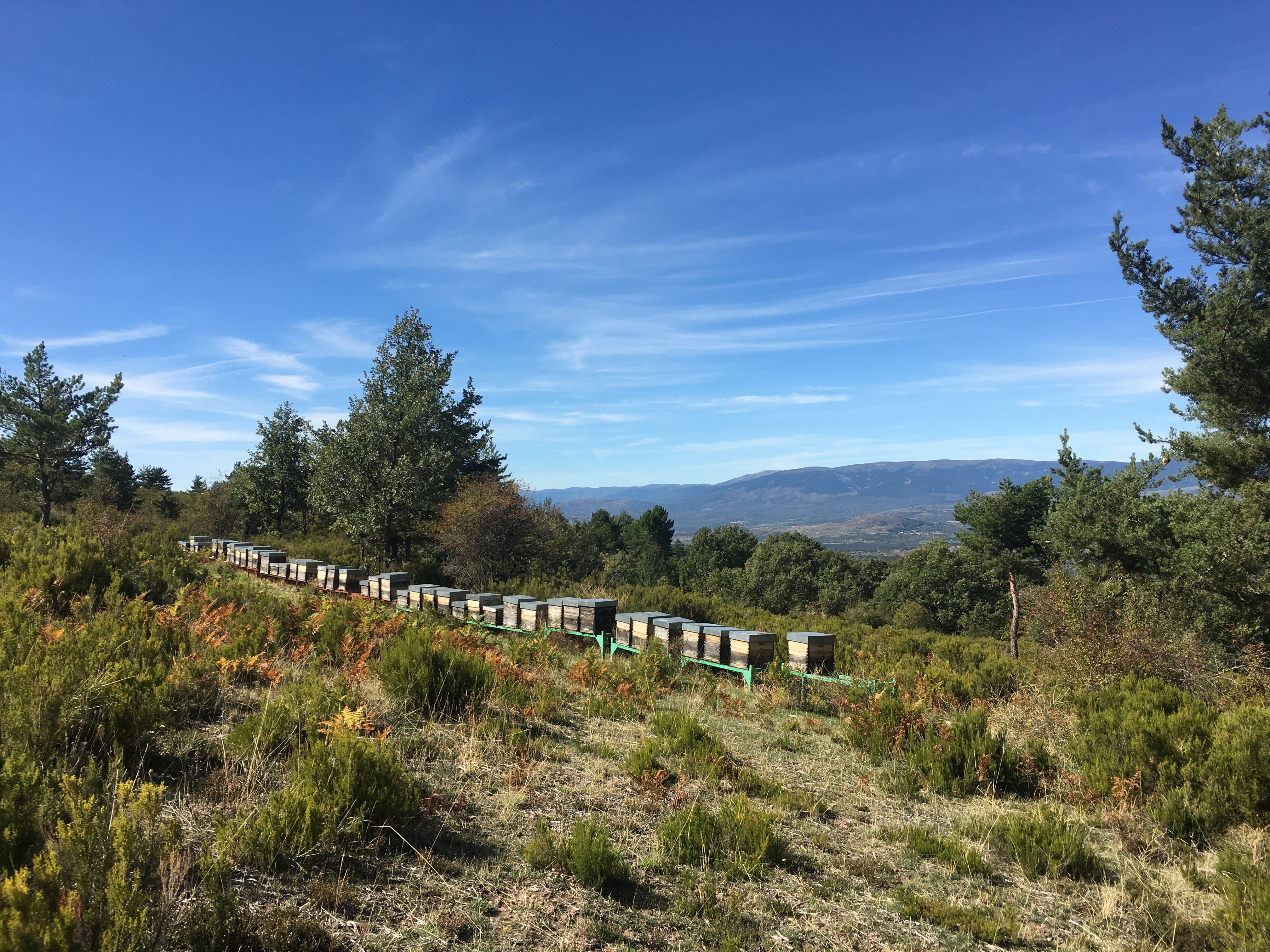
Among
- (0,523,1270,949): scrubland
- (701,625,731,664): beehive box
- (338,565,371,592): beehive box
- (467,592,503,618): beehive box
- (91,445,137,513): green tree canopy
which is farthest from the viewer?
(91,445,137,513): green tree canopy

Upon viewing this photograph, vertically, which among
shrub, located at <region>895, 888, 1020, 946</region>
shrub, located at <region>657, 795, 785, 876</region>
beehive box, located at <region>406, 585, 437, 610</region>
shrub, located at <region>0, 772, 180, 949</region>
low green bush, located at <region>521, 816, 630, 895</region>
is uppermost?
shrub, located at <region>0, 772, 180, 949</region>

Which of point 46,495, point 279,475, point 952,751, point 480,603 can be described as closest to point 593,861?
point 952,751

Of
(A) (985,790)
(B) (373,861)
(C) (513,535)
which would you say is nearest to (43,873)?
(B) (373,861)

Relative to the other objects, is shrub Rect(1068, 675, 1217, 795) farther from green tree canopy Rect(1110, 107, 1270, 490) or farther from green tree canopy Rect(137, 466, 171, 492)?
green tree canopy Rect(137, 466, 171, 492)

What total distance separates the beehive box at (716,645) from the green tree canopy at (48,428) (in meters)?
37.2

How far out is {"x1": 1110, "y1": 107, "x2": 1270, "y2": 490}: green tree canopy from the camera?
16.4 metres

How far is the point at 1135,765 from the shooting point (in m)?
A: 6.12

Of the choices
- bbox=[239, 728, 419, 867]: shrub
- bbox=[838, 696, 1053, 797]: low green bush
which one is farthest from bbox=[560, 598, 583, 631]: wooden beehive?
bbox=[239, 728, 419, 867]: shrub

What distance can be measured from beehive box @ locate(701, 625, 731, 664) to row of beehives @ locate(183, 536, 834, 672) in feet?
0.04

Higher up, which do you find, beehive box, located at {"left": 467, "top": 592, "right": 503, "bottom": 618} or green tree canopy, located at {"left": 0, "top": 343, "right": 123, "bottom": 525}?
green tree canopy, located at {"left": 0, "top": 343, "right": 123, "bottom": 525}

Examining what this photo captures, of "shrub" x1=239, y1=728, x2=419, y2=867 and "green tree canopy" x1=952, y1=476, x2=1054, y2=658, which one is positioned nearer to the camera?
"shrub" x1=239, y1=728, x2=419, y2=867

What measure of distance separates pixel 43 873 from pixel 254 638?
551cm

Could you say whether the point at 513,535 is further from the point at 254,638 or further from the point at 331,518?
the point at 254,638

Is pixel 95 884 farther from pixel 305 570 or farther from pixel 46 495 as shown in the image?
pixel 46 495
